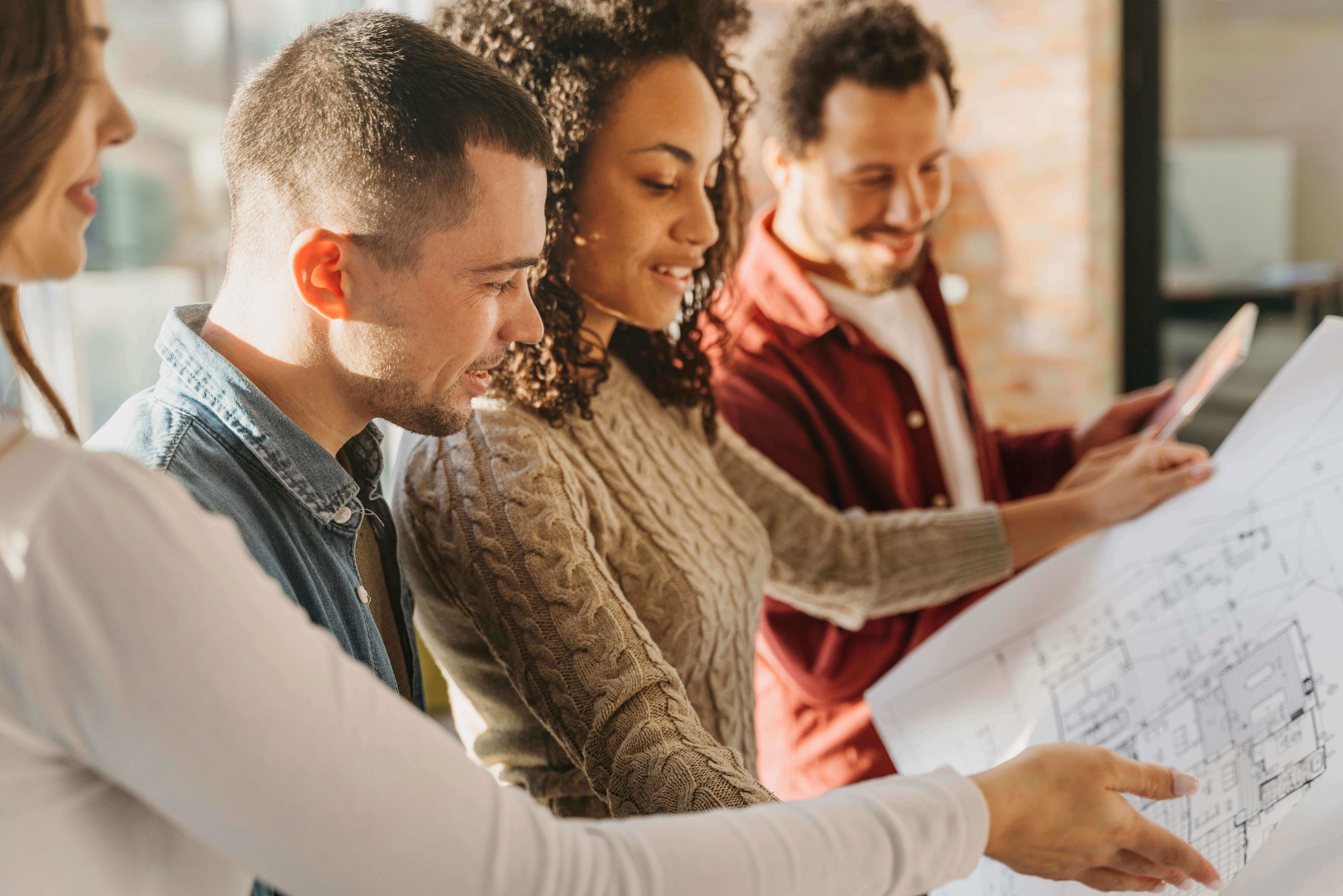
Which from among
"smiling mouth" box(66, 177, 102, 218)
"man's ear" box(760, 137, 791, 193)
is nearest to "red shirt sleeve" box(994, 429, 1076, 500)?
"man's ear" box(760, 137, 791, 193)

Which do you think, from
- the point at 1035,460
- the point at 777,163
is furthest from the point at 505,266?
the point at 1035,460

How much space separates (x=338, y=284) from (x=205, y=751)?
13.1 inches

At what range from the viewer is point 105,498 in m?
0.44

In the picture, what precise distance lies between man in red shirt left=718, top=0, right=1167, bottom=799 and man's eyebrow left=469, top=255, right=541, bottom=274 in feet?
1.65

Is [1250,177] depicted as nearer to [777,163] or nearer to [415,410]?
[777,163]

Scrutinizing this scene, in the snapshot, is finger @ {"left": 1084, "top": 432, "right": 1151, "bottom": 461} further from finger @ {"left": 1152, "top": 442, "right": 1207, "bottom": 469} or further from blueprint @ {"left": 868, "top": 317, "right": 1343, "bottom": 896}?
blueprint @ {"left": 868, "top": 317, "right": 1343, "bottom": 896}

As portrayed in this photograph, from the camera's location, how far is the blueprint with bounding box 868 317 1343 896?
792 millimetres

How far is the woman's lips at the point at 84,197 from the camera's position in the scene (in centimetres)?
51

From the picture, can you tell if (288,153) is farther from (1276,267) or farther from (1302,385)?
(1276,267)

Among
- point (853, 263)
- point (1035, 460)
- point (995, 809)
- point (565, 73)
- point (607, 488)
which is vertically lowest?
point (1035, 460)

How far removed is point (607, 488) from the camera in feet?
2.94

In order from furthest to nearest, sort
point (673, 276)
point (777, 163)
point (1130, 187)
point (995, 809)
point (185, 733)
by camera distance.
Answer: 1. point (1130, 187)
2. point (777, 163)
3. point (673, 276)
4. point (995, 809)
5. point (185, 733)

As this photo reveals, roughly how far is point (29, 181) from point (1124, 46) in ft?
10.4

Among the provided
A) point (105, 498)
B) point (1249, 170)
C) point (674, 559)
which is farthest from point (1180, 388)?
point (1249, 170)
